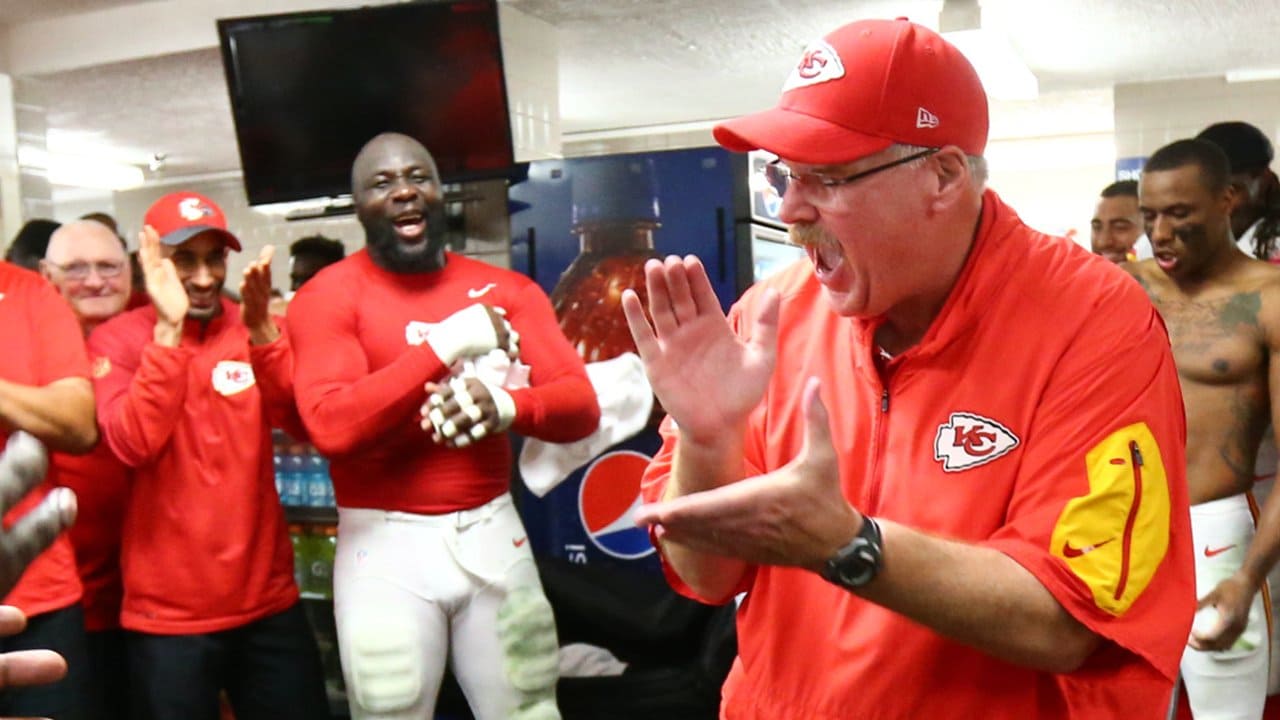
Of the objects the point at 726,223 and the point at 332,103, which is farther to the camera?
the point at 332,103

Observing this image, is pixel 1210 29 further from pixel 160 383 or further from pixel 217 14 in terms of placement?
pixel 160 383

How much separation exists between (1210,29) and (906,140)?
22.7 feet

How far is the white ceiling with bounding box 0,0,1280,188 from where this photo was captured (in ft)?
21.1

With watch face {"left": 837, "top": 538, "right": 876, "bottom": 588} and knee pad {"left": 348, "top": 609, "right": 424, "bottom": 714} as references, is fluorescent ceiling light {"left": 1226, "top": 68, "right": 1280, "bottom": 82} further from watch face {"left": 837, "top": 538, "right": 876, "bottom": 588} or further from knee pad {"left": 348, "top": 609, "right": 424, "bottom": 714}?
watch face {"left": 837, "top": 538, "right": 876, "bottom": 588}

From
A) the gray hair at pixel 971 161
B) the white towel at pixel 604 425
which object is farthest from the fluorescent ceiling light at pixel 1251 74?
the gray hair at pixel 971 161

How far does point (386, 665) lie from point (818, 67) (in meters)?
1.92

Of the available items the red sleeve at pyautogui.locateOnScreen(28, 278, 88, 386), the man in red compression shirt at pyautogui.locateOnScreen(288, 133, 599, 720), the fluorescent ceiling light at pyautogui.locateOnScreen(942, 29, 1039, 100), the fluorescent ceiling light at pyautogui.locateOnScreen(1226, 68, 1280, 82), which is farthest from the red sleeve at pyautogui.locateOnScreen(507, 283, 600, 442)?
the fluorescent ceiling light at pyautogui.locateOnScreen(1226, 68, 1280, 82)

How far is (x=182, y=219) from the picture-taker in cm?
317

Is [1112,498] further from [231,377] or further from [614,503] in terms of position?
[614,503]

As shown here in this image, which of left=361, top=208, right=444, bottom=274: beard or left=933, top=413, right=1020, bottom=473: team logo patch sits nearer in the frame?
left=933, top=413, right=1020, bottom=473: team logo patch

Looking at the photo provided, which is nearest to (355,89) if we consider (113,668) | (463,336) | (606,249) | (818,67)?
(606,249)

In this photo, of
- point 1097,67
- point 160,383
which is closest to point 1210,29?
point 1097,67

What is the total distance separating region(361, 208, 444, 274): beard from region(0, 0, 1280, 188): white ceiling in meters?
2.99

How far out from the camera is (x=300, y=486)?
165 inches
